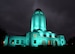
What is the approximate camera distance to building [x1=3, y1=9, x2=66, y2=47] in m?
54.2

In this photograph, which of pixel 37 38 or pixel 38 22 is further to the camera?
pixel 38 22

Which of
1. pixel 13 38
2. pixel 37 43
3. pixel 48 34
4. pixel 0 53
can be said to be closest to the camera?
pixel 0 53

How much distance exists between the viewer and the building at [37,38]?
178 ft

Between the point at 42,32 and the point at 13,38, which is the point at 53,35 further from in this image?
the point at 13,38

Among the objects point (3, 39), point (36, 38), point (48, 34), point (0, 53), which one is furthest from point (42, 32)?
point (0, 53)

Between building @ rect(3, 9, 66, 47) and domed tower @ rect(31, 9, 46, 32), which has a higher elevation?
domed tower @ rect(31, 9, 46, 32)

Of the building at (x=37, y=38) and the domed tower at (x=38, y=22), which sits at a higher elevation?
the domed tower at (x=38, y=22)

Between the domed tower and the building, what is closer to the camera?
the building

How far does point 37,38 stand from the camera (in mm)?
54469

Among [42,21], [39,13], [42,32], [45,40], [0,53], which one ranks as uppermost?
[39,13]

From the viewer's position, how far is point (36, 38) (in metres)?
54.2

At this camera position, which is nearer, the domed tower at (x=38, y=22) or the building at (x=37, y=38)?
the building at (x=37, y=38)

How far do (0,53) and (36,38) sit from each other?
39029 millimetres

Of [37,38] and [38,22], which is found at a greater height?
[38,22]
